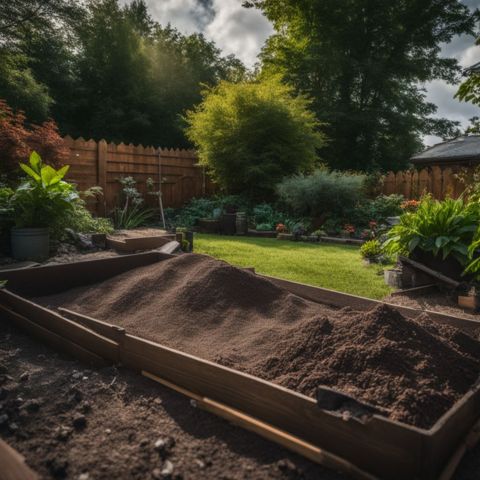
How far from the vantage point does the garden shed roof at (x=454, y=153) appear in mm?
13094

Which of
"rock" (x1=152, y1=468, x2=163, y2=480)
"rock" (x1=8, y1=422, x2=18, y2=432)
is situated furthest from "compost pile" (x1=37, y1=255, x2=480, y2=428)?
"rock" (x1=8, y1=422, x2=18, y2=432)

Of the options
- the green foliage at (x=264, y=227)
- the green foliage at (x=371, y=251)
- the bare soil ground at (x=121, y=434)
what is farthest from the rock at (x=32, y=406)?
the green foliage at (x=264, y=227)

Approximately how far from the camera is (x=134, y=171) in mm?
10875

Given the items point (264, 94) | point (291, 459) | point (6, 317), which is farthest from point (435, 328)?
point (264, 94)

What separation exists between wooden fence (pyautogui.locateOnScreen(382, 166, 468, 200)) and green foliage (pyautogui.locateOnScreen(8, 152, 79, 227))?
8.59 meters

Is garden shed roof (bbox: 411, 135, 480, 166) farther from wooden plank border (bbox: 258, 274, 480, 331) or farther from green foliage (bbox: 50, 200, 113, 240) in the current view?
wooden plank border (bbox: 258, 274, 480, 331)

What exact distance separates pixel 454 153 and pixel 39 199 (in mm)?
13251

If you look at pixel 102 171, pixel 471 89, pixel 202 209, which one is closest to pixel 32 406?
pixel 471 89

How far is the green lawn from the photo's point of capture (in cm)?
434

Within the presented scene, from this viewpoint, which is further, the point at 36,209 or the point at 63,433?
the point at 36,209

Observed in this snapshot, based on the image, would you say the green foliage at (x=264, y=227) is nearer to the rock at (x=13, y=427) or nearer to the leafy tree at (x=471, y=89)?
the leafy tree at (x=471, y=89)

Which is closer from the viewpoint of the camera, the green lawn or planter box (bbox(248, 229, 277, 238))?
the green lawn

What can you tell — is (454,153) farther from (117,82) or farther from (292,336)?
(117,82)

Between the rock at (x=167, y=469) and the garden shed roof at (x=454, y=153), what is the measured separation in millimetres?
13930
